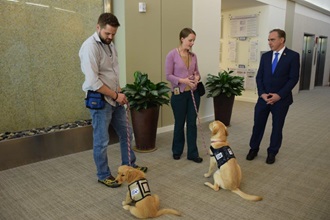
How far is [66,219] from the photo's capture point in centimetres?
218

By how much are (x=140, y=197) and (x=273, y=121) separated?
1.98 metres

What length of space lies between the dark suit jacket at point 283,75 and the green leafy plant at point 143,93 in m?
1.33

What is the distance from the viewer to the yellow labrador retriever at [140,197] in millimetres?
2127

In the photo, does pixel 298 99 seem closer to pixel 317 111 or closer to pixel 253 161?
pixel 317 111

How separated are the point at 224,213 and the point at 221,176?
0.38 metres

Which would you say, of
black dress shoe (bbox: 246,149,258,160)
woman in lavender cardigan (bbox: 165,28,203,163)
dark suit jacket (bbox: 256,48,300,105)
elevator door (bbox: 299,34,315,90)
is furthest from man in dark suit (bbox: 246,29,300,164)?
elevator door (bbox: 299,34,315,90)

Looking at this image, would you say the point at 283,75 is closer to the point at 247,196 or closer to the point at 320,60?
the point at 247,196

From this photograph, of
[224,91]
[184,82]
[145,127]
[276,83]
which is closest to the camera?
[184,82]

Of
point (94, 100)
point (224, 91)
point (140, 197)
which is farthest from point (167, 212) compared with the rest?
point (224, 91)

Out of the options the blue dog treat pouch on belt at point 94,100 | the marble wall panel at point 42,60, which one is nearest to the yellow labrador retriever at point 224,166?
the blue dog treat pouch on belt at point 94,100

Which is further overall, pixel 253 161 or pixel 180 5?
pixel 180 5

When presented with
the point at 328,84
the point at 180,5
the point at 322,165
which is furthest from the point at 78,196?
the point at 328,84

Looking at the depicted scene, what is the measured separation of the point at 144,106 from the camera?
3.59 m

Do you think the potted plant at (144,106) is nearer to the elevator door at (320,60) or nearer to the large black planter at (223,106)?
the large black planter at (223,106)
